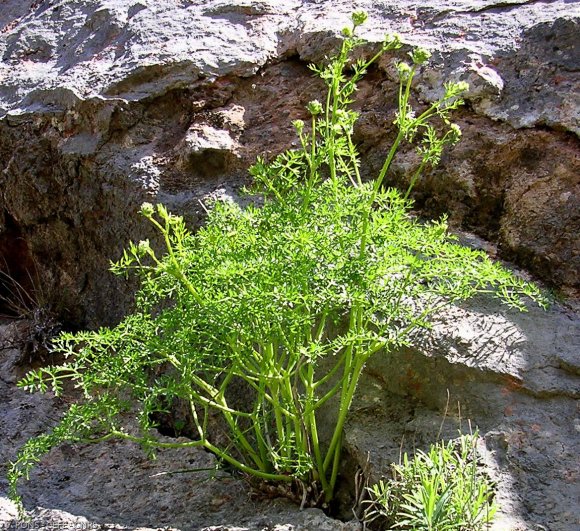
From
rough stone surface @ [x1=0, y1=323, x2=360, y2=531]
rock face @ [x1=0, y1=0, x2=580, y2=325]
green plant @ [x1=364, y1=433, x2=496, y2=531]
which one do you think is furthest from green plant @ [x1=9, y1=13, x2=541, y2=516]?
rock face @ [x1=0, y1=0, x2=580, y2=325]

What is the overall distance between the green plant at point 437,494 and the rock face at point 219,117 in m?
1.15

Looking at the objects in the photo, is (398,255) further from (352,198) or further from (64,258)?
(64,258)

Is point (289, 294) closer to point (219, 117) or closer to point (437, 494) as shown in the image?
point (437, 494)

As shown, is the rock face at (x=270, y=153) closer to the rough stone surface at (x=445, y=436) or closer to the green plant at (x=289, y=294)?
the rough stone surface at (x=445, y=436)

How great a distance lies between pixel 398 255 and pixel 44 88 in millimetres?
2799

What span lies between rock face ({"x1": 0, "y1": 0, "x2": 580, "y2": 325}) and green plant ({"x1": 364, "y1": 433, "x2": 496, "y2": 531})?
1.15 meters

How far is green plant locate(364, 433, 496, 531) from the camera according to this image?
81.7 inches

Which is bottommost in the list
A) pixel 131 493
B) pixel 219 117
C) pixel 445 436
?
pixel 131 493

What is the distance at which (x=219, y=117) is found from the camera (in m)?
3.94

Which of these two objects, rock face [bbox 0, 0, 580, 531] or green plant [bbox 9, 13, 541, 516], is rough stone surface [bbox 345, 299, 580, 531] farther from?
green plant [bbox 9, 13, 541, 516]

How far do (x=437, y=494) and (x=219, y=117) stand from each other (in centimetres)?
238

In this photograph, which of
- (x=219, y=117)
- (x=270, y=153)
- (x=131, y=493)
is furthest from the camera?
(x=219, y=117)

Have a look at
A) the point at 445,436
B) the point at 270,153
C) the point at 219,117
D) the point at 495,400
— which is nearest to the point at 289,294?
the point at 445,436


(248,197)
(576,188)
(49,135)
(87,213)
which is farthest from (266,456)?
(49,135)
